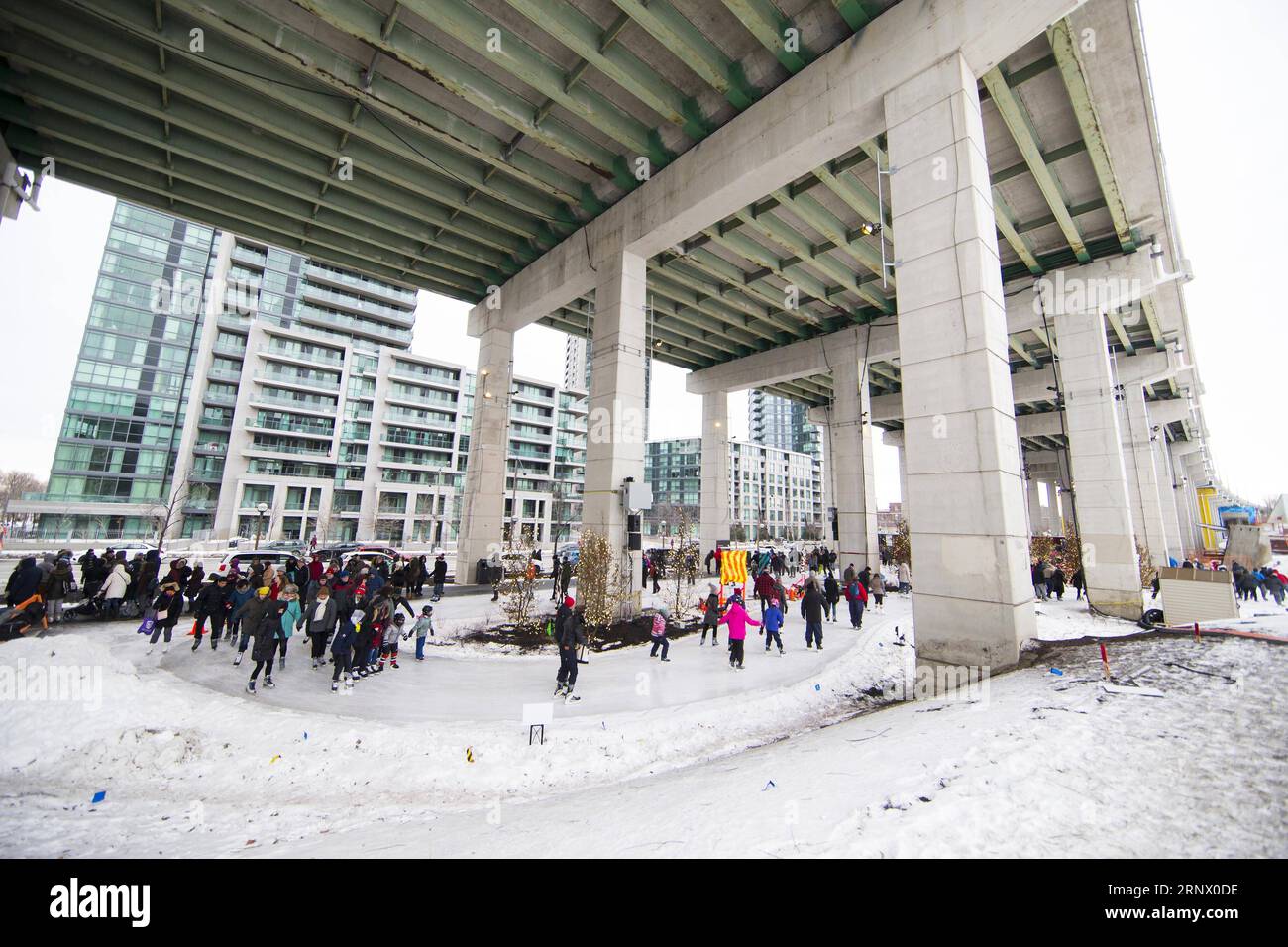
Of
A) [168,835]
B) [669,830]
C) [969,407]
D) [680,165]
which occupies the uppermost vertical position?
[680,165]

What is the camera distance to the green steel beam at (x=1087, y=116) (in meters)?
10.1

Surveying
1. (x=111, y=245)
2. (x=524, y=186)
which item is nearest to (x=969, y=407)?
(x=524, y=186)

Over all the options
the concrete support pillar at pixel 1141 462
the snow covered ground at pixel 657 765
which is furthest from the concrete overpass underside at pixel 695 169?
the concrete support pillar at pixel 1141 462

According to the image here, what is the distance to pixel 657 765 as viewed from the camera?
6156 mm

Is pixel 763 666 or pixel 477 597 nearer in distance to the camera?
pixel 763 666

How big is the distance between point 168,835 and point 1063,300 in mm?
25770

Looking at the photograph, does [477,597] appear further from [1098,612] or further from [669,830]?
[1098,612]

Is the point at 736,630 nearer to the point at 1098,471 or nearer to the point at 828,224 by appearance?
the point at 828,224

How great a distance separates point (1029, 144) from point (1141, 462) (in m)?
21.9

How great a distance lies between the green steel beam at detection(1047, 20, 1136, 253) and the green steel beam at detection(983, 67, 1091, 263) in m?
0.87

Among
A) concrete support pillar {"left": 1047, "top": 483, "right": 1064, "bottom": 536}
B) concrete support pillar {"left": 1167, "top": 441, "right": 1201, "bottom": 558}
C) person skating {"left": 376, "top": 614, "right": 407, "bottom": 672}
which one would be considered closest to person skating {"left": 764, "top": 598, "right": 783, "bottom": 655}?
person skating {"left": 376, "top": 614, "right": 407, "bottom": 672}

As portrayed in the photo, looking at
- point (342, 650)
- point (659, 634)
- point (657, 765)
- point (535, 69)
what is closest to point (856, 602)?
point (659, 634)

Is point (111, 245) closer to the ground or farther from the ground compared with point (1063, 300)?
farther from the ground

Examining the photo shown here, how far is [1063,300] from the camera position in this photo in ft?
58.2
